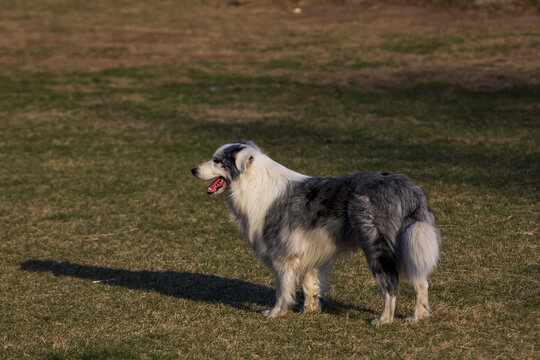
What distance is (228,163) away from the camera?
20.9 feet

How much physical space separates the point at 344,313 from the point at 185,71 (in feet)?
55.9

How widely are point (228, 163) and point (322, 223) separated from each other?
1.04m

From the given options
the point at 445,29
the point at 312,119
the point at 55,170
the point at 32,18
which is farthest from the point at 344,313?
the point at 32,18

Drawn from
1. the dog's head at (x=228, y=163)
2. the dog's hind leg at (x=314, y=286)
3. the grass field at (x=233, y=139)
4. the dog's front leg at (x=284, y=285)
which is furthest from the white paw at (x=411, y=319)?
the dog's head at (x=228, y=163)

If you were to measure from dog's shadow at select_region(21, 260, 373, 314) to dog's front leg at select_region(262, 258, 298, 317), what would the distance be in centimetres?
37

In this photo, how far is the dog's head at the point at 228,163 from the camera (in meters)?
6.30

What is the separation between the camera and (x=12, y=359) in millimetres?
5574

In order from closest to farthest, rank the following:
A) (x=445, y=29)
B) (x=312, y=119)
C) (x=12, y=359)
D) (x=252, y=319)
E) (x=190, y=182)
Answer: (x=12, y=359) → (x=252, y=319) → (x=190, y=182) → (x=312, y=119) → (x=445, y=29)

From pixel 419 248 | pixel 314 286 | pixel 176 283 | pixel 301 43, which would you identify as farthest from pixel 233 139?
pixel 301 43

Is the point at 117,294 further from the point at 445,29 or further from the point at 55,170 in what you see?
the point at 445,29

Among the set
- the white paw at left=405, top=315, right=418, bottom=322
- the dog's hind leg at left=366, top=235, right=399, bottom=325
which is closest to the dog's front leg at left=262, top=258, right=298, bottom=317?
the dog's hind leg at left=366, top=235, right=399, bottom=325

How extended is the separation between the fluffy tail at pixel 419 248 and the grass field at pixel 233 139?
568 mm

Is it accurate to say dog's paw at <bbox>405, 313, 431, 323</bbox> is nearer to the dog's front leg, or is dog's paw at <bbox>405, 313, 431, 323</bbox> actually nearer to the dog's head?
the dog's front leg

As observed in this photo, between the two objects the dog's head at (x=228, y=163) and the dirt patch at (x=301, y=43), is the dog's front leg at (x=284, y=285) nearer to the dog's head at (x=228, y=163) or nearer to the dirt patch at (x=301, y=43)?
the dog's head at (x=228, y=163)
